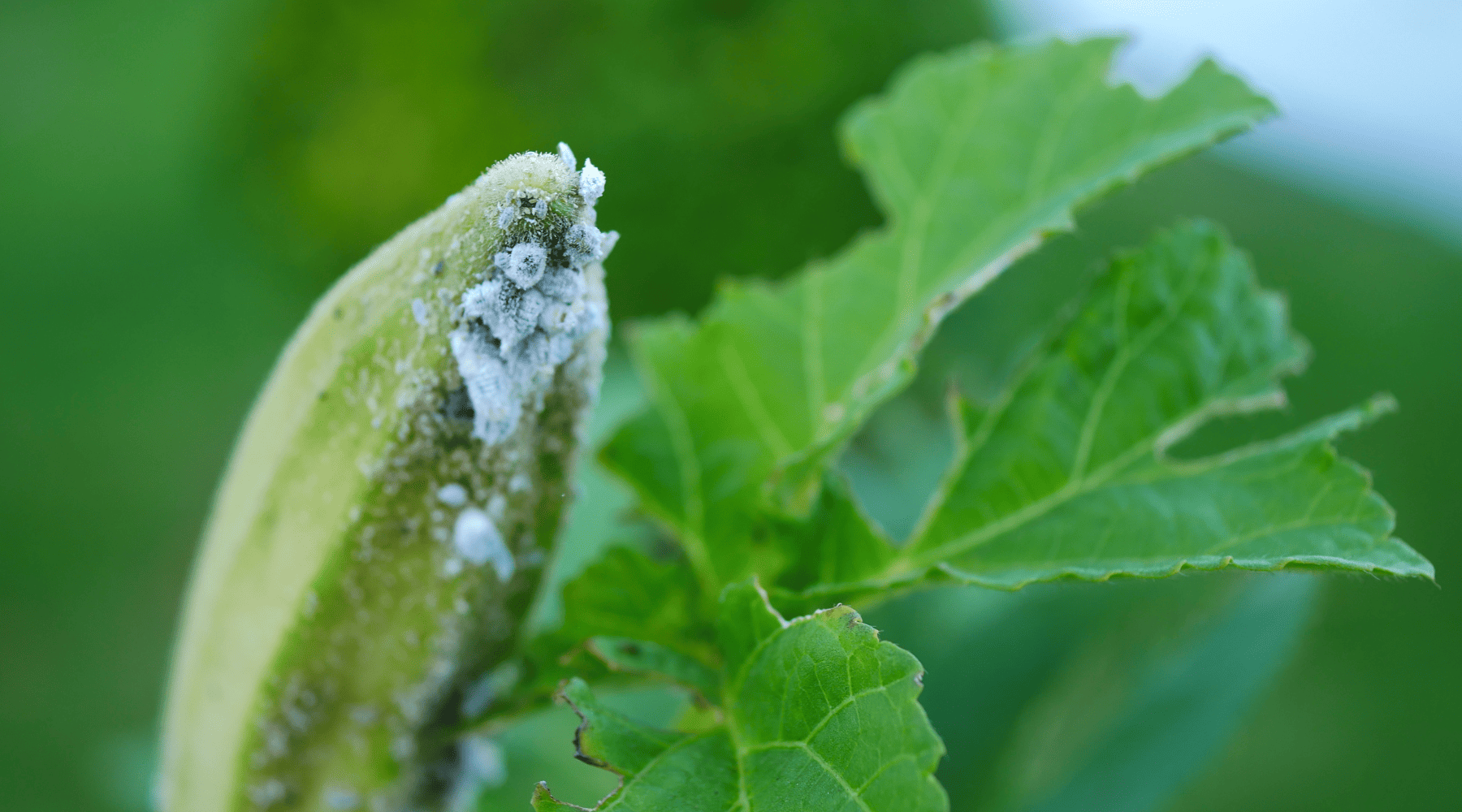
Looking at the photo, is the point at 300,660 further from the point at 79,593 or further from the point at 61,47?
the point at 61,47

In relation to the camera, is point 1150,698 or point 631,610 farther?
point 1150,698

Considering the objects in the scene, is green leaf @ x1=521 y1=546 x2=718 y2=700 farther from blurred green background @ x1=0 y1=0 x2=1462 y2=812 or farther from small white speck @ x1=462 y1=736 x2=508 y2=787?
blurred green background @ x1=0 y1=0 x2=1462 y2=812

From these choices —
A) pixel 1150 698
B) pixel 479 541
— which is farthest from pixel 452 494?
pixel 1150 698

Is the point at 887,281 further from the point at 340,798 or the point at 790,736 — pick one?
the point at 340,798

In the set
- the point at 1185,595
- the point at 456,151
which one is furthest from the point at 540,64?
the point at 1185,595

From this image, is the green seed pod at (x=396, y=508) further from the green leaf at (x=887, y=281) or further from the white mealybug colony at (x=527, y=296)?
the green leaf at (x=887, y=281)

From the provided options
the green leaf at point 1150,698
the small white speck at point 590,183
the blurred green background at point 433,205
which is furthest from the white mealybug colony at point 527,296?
the blurred green background at point 433,205
